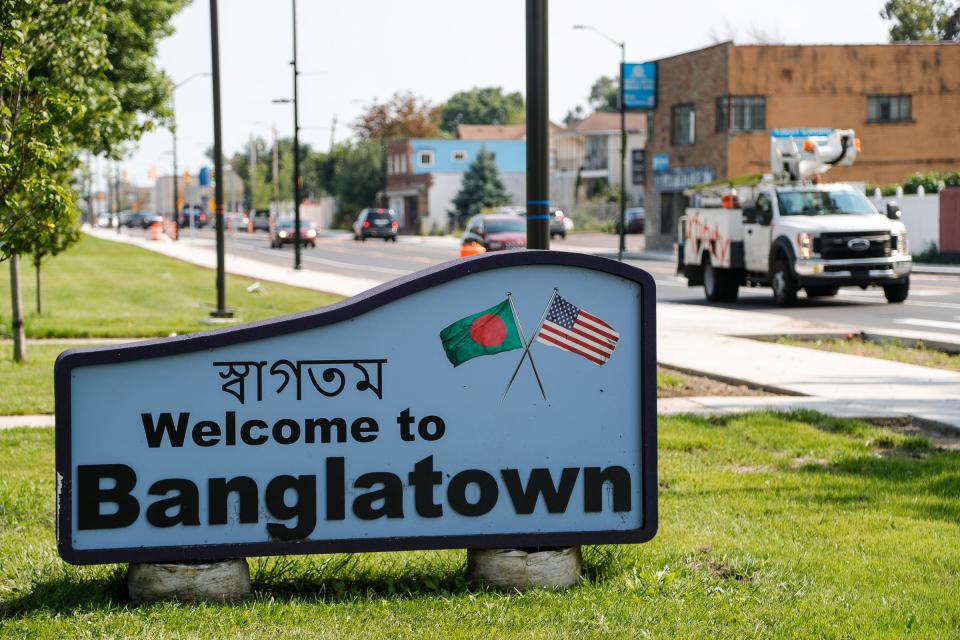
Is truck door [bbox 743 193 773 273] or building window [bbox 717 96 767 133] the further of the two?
building window [bbox 717 96 767 133]

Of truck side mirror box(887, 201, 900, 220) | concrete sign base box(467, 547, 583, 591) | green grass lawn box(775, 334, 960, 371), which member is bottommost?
green grass lawn box(775, 334, 960, 371)

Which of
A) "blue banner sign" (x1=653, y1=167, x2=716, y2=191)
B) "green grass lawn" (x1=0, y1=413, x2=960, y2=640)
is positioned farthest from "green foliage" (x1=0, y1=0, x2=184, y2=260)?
"blue banner sign" (x1=653, y1=167, x2=716, y2=191)

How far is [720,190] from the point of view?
91.9 ft

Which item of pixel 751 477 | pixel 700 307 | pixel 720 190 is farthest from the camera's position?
pixel 720 190

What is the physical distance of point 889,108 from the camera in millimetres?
54969

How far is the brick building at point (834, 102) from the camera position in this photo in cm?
5394

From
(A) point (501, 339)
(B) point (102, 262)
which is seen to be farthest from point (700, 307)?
(B) point (102, 262)

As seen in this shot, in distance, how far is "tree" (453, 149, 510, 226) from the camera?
91.5 m

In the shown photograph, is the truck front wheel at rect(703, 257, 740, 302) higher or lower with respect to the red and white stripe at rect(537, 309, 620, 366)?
lower

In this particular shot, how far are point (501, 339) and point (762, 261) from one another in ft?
67.6

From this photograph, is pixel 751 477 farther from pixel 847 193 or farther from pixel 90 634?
pixel 847 193

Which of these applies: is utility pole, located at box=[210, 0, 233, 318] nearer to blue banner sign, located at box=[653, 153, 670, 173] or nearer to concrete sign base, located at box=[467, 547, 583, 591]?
concrete sign base, located at box=[467, 547, 583, 591]

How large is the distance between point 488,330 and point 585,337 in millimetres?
413

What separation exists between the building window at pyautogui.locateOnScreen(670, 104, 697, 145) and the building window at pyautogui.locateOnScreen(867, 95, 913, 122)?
23.0 ft
